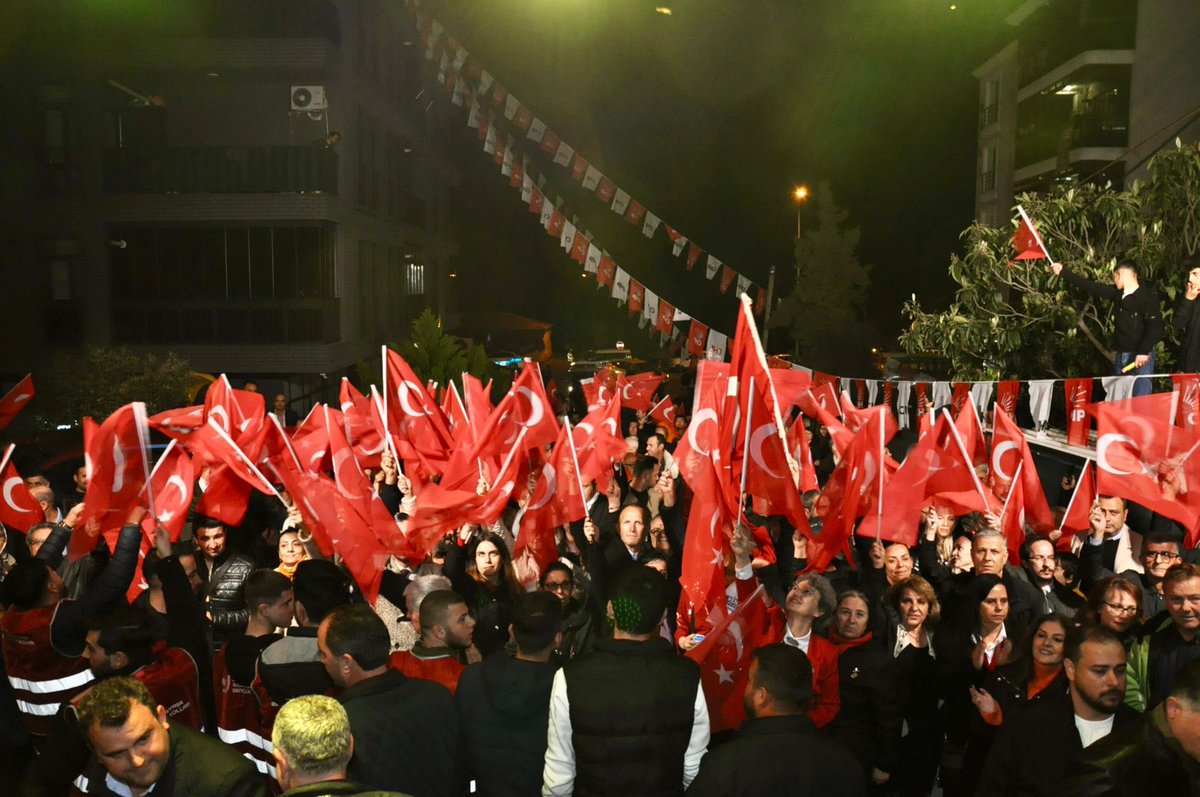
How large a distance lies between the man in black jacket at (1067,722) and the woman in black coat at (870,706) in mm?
1189

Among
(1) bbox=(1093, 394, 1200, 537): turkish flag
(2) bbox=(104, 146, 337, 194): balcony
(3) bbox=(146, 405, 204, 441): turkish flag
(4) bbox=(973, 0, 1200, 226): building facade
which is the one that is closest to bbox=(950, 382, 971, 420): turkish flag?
(1) bbox=(1093, 394, 1200, 537): turkish flag

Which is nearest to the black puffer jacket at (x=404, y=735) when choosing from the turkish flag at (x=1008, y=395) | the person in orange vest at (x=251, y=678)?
the person in orange vest at (x=251, y=678)

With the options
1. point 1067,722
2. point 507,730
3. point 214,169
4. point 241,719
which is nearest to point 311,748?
point 507,730

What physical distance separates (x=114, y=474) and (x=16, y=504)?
1700mm

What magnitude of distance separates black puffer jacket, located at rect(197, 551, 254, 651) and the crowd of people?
2 cm

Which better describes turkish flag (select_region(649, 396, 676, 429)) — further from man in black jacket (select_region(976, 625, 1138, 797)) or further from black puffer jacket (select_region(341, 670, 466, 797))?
man in black jacket (select_region(976, 625, 1138, 797))

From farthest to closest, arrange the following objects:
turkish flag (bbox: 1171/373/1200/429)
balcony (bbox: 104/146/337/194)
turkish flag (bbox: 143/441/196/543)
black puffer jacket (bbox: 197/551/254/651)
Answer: balcony (bbox: 104/146/337/194), turkish flag (bbox: 1171/373/1200/429), turkish flag (bbox: 143/441/196/543), black puffer jacket (bbox: 197/551/254/651)

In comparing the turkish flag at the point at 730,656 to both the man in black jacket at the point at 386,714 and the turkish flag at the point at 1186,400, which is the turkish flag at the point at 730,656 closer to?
the man in black jacket at the point at 386,714

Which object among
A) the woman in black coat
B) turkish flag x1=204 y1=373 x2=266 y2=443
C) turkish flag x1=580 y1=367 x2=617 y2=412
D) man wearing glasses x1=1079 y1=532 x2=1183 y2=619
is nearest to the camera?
the woman in black coat

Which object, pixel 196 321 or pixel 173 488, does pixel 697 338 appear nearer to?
pixel 173 488

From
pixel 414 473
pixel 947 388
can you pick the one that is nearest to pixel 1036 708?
pixel 414 473

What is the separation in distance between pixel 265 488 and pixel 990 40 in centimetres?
3904

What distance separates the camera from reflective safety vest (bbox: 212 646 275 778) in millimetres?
5320

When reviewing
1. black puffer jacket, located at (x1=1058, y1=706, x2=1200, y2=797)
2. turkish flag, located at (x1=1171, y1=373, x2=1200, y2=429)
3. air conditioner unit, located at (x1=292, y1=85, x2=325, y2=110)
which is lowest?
black puffer jacket, located at (x1=1058, y1=706, x2=1200, y2=797)
